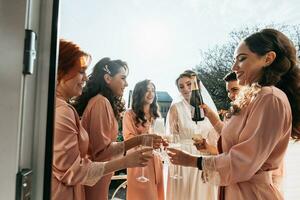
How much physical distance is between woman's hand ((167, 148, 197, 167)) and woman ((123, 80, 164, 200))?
0.60 m

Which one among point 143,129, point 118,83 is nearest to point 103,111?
point 118,83

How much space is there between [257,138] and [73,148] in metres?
0.62

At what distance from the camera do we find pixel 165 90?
5.59ft

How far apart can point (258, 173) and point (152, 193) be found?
105cm

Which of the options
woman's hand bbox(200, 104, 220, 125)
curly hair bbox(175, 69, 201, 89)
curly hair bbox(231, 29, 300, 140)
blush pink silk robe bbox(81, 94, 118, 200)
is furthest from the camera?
curly hair bbox(175, 69, 201, 89)

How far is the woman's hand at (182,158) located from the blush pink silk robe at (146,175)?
0.65 meters

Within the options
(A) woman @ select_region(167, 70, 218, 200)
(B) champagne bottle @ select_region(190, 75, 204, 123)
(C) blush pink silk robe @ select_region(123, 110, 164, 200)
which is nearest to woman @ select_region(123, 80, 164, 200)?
(C) blush pink silk robe @ select_region(123, 110, 164, 200)

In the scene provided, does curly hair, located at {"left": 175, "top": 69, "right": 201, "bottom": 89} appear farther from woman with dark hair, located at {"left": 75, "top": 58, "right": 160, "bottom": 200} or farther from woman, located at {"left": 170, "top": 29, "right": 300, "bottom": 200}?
woman, located at {"left": 170, "top": 29, "right": 300, "bottom": 200}

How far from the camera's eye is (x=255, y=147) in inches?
31.1

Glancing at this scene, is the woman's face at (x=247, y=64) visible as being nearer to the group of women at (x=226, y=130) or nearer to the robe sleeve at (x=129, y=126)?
the group of women at (x=226, y=130)

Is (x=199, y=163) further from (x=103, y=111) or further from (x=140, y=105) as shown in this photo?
(x=140, y=105)

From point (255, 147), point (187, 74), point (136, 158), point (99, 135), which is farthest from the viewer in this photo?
point (187, 74)

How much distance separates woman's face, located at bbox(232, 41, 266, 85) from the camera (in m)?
0.94

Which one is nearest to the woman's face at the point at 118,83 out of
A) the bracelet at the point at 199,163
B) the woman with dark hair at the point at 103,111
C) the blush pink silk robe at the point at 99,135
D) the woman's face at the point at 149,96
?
the woman with dark hair at the point at 103,111
